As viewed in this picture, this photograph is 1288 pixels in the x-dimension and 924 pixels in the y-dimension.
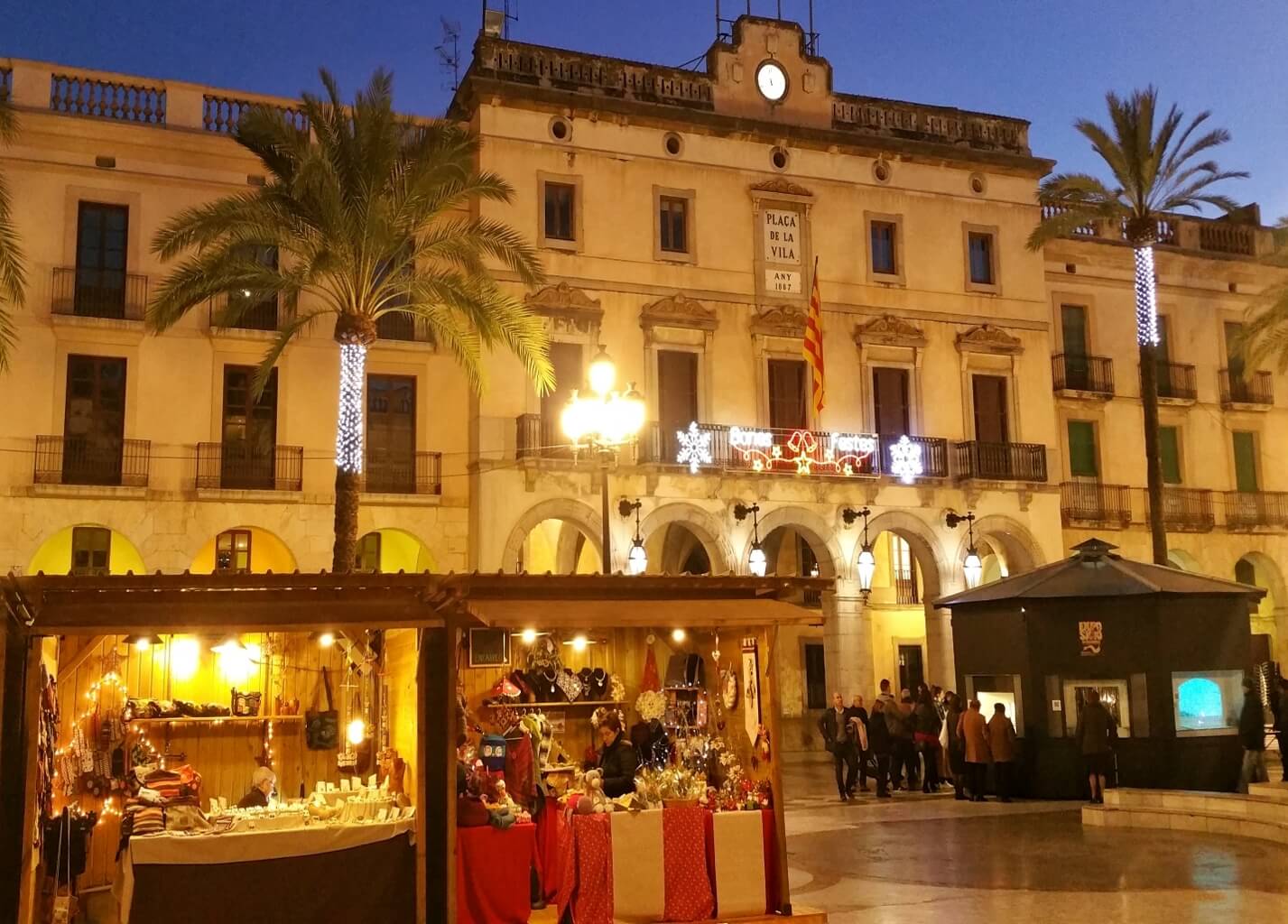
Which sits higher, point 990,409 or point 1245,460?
point 990,409

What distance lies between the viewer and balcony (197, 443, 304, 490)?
82.8 feet

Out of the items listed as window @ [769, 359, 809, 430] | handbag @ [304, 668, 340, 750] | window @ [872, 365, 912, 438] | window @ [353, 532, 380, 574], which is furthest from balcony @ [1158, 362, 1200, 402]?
handbag @ [304, 668, 340, 750]

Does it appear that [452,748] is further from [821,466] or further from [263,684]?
[821,466]

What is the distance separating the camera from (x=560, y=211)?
27.8 meters

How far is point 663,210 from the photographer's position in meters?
28.8

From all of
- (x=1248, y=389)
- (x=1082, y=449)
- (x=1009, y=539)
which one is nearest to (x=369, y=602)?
(x=1009, y=539)

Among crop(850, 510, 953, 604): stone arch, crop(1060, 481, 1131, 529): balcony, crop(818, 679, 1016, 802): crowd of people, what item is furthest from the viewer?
crop(1060, 481, 1131, 529): balcony

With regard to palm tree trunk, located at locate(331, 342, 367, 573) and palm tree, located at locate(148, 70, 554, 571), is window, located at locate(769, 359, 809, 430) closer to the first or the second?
palm tree, located at locate(148, 70, 554, 571)

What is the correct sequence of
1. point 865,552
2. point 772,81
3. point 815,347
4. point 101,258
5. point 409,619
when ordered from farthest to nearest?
1. point 772,81
2. point 815,347
3. point 865,552
4. point 101,258
5. point 409,619

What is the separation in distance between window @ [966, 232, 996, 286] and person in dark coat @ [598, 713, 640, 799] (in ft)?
70.5

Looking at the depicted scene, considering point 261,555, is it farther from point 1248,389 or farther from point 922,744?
point 1248,389

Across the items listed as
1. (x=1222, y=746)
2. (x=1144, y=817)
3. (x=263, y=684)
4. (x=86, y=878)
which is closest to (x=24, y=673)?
(x=86, y=878)

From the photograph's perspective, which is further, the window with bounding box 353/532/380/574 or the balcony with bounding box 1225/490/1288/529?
the balcony with bounding box 1225/490/1288/529

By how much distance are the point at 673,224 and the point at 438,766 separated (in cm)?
2013
